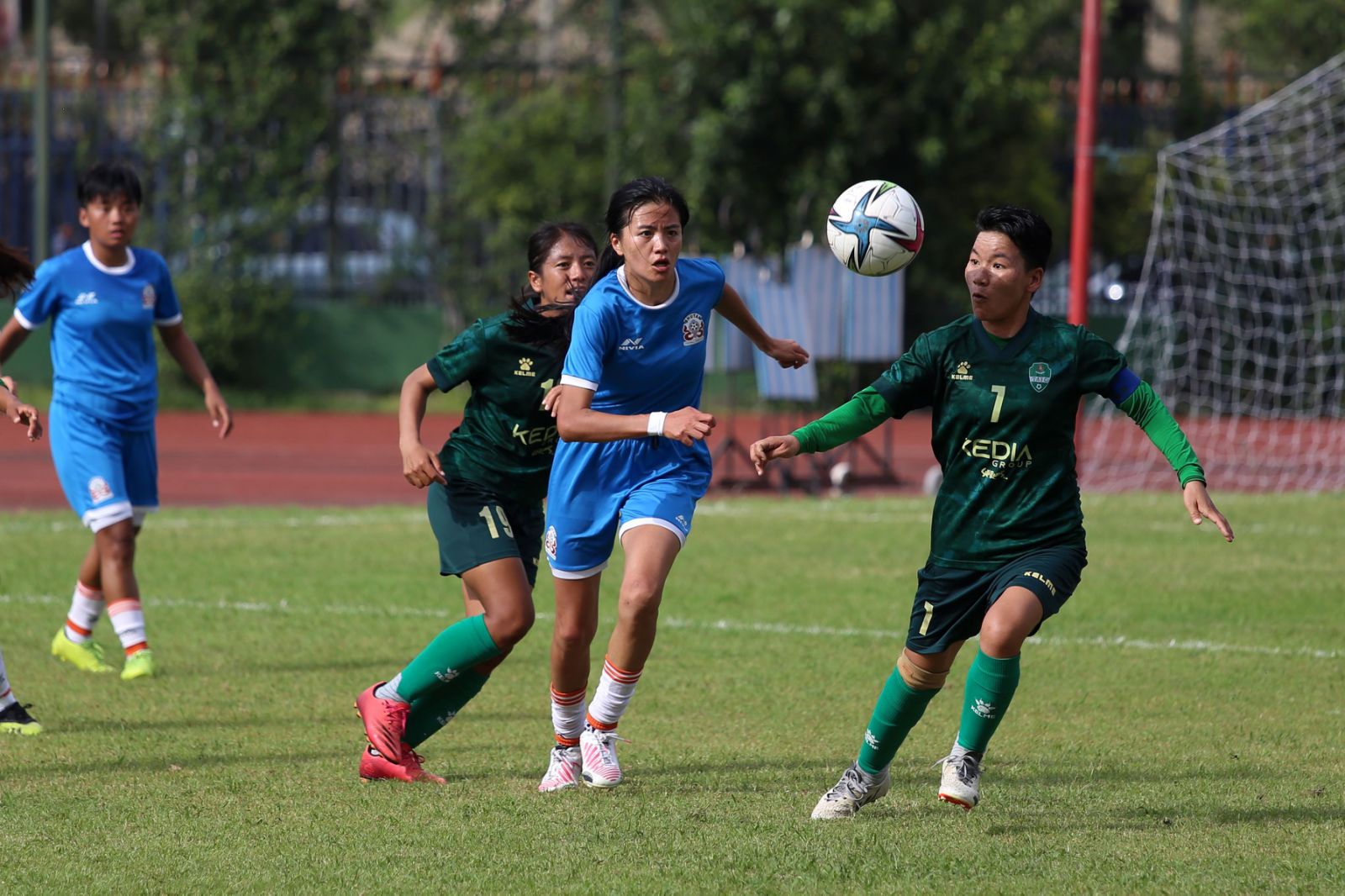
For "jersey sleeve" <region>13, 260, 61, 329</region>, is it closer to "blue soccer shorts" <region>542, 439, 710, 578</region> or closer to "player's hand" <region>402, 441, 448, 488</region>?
"player's hand" <region>402, 441, 448, 488</region>

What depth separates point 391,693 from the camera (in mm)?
5949

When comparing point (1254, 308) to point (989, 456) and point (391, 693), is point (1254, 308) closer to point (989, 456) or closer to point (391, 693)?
point (989, 456)

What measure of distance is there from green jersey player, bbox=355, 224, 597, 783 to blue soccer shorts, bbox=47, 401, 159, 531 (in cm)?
244

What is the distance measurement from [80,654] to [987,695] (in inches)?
183

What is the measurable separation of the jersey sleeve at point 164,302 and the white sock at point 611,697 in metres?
3.54

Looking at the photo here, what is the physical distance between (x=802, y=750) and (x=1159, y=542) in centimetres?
610

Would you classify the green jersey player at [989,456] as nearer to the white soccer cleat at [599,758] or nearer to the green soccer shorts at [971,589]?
the green soccer shorts at [971,589]

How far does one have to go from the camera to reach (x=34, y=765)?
6008 mm

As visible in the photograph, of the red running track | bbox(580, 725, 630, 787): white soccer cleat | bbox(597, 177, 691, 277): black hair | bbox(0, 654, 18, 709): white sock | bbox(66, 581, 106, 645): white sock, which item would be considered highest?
bbox(597, 177, 691, 277): black hair

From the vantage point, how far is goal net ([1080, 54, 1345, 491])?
17109 millimetres

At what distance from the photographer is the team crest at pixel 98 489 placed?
789cm

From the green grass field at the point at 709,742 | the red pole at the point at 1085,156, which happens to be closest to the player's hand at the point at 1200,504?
the green grass field at the point at 709,742

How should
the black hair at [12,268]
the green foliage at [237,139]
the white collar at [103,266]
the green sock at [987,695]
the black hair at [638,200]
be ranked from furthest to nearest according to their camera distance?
the green foliage at [237,139], the white collar at [103,266], the black hair at [12,268], the black hair at [638,200], the green sock at [987,695]

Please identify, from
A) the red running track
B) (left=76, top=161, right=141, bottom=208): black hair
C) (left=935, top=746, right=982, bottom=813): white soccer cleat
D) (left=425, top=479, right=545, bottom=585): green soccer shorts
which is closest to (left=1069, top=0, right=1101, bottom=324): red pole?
the red running track
